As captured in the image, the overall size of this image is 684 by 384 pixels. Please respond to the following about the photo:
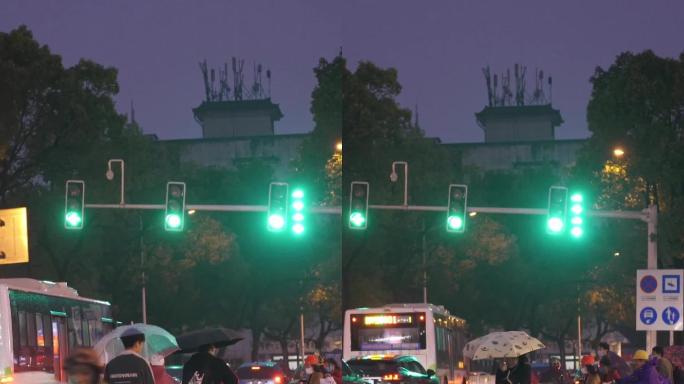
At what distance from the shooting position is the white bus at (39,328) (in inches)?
863

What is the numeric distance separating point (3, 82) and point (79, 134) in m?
3.62

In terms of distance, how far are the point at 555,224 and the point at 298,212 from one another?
5.96 meters

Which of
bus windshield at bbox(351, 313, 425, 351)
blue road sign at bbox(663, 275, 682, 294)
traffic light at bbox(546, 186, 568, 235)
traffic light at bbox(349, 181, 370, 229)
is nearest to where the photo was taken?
blue road sign at bbox(663, 275, 682, 294)

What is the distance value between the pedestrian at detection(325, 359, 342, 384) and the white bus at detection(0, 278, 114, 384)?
4.55m

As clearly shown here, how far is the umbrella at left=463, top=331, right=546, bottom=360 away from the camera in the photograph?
85.0ft

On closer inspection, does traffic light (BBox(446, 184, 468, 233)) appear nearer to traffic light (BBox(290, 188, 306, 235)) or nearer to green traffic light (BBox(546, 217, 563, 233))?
green traffic light (BBox(546, 217, 563, 233))

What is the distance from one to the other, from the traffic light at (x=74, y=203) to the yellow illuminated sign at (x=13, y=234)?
1536 millimetres

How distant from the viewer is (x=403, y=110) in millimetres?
55500

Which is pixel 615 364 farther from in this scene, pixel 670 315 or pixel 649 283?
pixel 649 283

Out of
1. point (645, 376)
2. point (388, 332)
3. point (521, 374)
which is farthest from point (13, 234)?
point (645, 376)

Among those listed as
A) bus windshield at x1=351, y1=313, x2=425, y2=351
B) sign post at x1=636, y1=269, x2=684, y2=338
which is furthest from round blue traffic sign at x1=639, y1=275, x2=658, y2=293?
bus windshield at x1=351, y1=313, x2=425, y2=351

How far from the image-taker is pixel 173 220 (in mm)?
32656

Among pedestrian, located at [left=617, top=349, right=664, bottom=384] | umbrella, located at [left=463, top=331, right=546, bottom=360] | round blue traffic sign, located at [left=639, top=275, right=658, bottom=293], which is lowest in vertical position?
umbrella, located at [left=463, top=331, right=546, bottom=360]

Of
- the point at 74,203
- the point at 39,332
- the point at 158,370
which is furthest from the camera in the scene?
the point at 74,203
